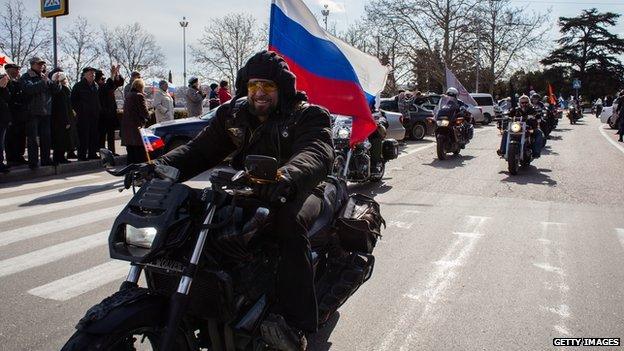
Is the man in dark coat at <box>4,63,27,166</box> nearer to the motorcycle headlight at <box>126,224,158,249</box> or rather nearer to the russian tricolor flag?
the russian tricolor flag

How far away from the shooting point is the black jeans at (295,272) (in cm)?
272

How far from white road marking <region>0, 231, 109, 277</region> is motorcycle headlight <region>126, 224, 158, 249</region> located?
3.11 m

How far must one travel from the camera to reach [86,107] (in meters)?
11.5

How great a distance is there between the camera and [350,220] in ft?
12.0

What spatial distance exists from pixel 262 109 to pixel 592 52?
315ft

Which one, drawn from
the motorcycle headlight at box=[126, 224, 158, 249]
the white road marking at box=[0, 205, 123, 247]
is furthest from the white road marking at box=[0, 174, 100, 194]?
the motorcycle headlight at box=[126, 224, 158, 249]

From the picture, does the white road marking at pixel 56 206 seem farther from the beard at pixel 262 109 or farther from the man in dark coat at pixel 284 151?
the beard at pixel 262 109

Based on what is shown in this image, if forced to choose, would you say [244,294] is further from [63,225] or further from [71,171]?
[71,171]

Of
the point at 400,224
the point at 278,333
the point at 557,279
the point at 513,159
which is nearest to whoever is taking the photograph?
the point at 278,333

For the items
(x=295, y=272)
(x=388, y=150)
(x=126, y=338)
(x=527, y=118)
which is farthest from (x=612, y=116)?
(x=126, y=338)

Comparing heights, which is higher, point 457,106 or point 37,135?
point 457,106

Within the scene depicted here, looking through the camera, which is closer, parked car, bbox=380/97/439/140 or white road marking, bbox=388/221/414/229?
white road marking, bbox=388/221/414/229

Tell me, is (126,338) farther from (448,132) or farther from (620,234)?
(448,132)

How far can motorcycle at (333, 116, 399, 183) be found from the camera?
28.3 ft
